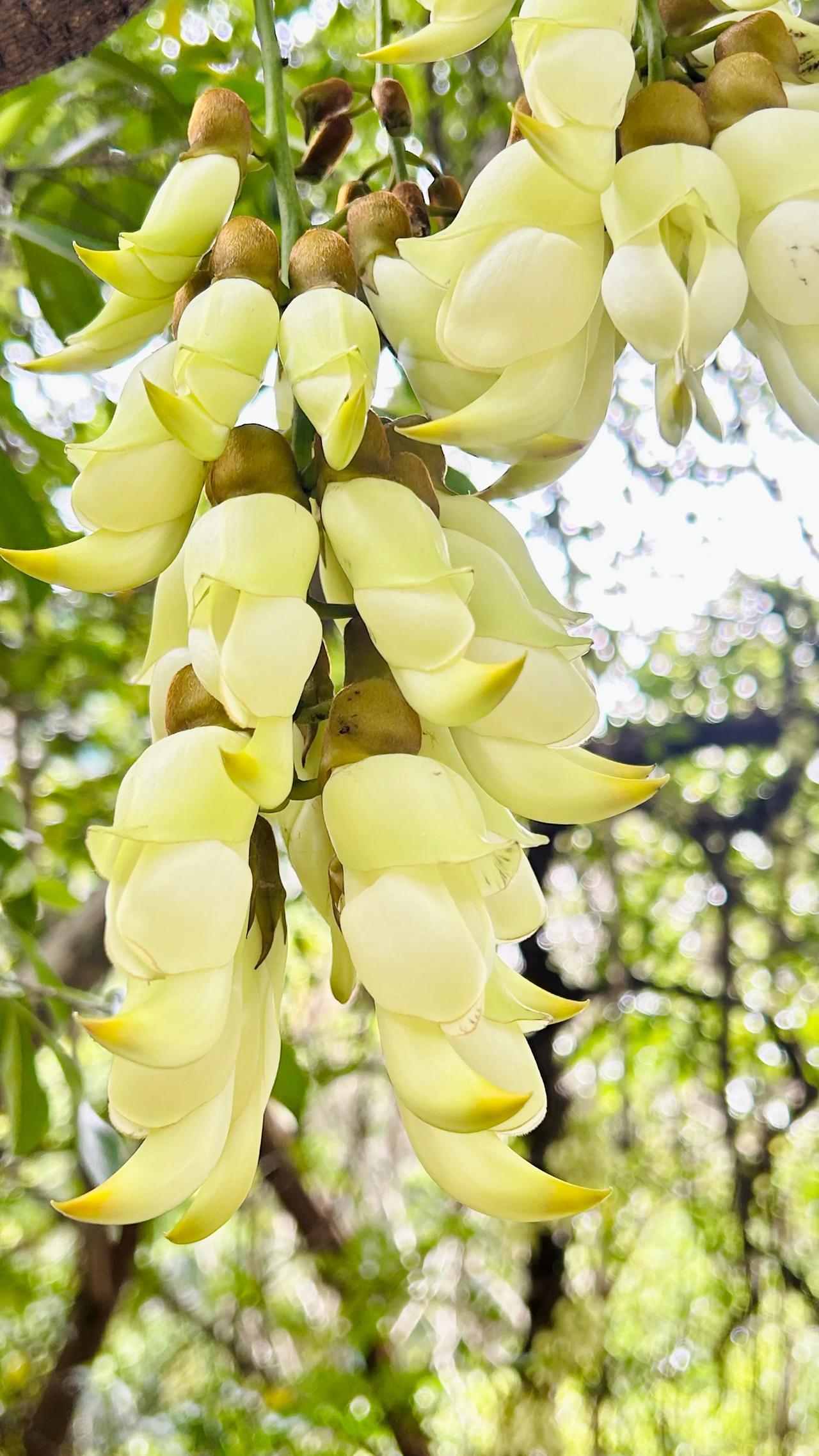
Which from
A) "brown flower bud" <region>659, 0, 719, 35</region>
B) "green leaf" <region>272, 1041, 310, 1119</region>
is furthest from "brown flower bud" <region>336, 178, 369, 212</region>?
"green leaf" <region>272, 1041, 310, 1119</region>

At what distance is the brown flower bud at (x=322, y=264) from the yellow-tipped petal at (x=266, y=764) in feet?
0.41

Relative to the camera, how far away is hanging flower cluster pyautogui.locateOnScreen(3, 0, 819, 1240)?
0.25 m

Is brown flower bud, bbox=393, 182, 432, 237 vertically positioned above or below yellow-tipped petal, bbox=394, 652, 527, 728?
above

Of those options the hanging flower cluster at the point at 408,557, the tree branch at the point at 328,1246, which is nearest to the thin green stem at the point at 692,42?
the hanging flower cluster at the point at 408,557

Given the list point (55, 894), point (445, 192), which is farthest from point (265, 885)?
point (55, 894)

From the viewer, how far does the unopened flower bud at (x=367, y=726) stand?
0.27 metres

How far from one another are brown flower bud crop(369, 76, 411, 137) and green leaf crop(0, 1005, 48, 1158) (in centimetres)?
58

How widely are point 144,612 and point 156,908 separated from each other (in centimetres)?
156

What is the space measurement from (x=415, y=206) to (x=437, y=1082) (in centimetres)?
28

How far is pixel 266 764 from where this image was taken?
25 cm

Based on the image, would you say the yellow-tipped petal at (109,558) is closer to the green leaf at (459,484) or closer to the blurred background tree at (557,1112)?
the green leaf at (459,484)

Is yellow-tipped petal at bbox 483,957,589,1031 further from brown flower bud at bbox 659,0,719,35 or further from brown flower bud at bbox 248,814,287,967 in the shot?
brown flower bud at bbox 659,0,719,35

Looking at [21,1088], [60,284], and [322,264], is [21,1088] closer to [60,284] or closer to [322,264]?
[60,284]

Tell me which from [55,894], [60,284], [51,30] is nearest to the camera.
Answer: [51,30]
